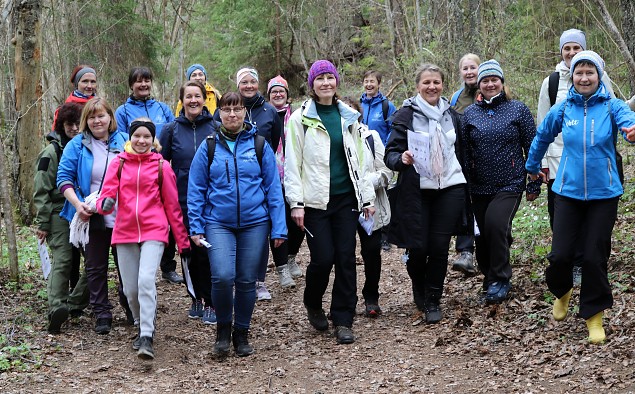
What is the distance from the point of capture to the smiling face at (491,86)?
6.47 meters

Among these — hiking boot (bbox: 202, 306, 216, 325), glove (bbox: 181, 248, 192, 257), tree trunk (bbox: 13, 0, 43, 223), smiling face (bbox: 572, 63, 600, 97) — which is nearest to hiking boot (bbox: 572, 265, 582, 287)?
smiling face (bbox: 572, 63, 600, 97)

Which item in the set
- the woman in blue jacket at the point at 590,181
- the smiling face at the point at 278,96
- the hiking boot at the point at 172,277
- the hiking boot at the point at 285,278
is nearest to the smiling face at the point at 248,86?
the smiling face at the point at 278,96

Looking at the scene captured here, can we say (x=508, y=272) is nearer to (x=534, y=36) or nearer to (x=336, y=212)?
(x=336, y=212)

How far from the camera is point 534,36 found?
14844 mm

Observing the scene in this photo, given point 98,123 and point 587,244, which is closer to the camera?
point 587,244

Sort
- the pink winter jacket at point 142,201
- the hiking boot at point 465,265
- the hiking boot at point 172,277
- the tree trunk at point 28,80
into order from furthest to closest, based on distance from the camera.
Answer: the tree trunk at point 28,80
the hiking boot at point 172,277
the hiking boot at point 465,265
the pink winter jacket at point 142,201

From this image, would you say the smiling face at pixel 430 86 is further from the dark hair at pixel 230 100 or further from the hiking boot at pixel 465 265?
the hiking boot at pixel 465 265

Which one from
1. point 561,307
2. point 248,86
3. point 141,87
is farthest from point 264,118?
point 561,307

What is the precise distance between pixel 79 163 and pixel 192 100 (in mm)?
1274

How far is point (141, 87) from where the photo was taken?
7.76m

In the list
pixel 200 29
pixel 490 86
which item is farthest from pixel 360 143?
pixel 200 29

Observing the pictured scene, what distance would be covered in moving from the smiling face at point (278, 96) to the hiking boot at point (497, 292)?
139 inches

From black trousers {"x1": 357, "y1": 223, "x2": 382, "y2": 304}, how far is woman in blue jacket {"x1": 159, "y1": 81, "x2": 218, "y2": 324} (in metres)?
1.60

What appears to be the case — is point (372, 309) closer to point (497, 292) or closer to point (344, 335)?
point (344, 335)
